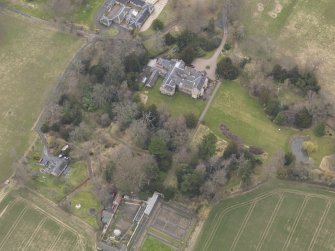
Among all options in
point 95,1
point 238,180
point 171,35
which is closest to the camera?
point 238,180

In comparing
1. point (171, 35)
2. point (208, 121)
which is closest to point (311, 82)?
point (208, 121)

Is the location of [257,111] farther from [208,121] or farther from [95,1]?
[95,1]

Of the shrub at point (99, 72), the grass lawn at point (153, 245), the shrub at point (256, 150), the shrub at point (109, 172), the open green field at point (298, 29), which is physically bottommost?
the grass lawn at point (153, 245)

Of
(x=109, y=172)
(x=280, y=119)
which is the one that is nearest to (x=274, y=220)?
(x=280, y=119)

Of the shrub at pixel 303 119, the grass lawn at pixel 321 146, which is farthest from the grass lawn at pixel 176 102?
the grass lawn at pixel 321 146

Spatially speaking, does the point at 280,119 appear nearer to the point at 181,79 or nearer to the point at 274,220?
the point at 274,220

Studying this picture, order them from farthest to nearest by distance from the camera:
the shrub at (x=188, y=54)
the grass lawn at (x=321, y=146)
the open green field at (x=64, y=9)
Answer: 1. the open green field at (x=64, y=9)
2. the shrub at (x=188, y=54)
3. the grass lawn at (x=321, y=146)

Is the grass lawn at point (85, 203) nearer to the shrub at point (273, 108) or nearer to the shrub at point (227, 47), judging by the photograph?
the shrub at point (273, 108)
